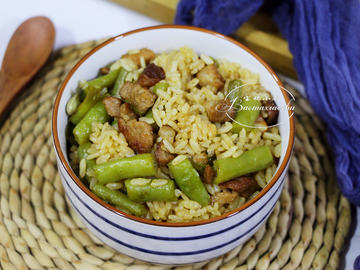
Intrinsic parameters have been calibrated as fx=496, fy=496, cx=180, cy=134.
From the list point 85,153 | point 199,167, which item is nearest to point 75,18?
point 85,153

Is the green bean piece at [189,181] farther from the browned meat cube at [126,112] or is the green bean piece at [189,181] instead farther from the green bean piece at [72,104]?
the green bean piece at [72,104]

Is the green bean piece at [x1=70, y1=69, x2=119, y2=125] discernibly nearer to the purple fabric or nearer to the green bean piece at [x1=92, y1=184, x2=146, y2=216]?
the green bean piece at [x1=92, y1=184, x2=146, y2=216]

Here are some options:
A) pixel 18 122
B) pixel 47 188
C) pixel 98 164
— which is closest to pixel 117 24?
pixel 18 122

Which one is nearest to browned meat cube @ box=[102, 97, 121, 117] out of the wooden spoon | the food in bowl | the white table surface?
the food in bowl

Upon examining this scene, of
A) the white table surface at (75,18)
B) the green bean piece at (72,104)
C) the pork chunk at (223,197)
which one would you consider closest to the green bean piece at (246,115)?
the pork chunk at (223,197)

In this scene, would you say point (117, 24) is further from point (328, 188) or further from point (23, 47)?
point (328, 188)

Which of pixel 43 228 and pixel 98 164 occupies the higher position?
pixel 98 164
